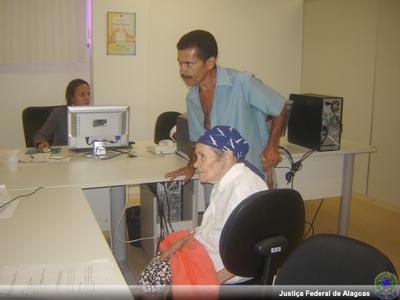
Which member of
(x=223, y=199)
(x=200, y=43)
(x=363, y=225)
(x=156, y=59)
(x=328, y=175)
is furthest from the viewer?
(x=156, y=59)

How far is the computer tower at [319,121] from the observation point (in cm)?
298

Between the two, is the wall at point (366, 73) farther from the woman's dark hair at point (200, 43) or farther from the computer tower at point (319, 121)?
the woman's dark hair at point (200, 43)

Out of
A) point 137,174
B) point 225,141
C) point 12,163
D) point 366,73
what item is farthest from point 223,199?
point 366,73

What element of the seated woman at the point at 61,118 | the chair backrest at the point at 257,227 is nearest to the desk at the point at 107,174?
the seated woman at the point at 61,118

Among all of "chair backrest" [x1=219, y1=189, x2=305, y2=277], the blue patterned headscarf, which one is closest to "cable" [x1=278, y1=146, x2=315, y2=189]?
the blue patterned headscarf

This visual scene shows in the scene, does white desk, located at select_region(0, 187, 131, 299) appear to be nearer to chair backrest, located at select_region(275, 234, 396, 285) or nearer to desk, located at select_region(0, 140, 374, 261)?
desk, located at select_region(0, 140, 374, 261)

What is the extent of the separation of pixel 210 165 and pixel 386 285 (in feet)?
2.81

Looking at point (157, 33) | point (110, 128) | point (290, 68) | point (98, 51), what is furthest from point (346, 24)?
point (110, 128)

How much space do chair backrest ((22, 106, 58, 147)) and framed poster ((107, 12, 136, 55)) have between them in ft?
3.54

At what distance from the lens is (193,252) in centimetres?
165

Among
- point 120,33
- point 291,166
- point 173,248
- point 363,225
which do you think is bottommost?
point 363,225

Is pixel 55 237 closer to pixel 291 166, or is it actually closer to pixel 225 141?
pixel 225 141

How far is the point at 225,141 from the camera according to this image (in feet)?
5.75

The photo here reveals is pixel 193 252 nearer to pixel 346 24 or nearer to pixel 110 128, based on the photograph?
pixel 110 128
